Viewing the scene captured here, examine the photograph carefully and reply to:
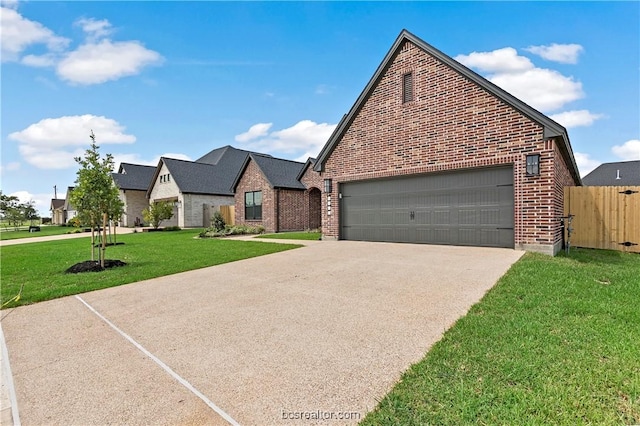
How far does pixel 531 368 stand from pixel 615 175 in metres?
41.2

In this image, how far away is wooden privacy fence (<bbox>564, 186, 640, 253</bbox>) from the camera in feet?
30.3

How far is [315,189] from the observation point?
21.0m

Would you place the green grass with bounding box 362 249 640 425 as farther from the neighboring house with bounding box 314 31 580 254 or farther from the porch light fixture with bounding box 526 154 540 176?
the neighboring house with bounding box 314 31 580 254

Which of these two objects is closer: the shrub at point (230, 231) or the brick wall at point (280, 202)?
the shrub at point (230, 231)

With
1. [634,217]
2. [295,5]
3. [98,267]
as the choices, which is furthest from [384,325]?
[295,5]

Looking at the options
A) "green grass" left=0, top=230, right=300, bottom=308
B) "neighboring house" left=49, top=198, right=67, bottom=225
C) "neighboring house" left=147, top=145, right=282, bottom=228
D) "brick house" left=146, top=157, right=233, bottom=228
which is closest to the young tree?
"green grass" left=0, top=230, right=300, bottom=308

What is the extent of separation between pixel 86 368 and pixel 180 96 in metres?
13.0

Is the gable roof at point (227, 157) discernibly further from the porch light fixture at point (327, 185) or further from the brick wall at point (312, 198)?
the porch light fixture at point (327, 185)

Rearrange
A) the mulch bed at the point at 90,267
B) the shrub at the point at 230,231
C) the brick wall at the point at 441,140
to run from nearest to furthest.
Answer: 1. the mulch bed at the point at 90,267
2. the brick wall at the point at 441,140
3. the shrub at the point at 230,231

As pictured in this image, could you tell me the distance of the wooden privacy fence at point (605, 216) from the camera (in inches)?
364

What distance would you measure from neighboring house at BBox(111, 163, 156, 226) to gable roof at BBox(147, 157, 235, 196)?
2.53 meters

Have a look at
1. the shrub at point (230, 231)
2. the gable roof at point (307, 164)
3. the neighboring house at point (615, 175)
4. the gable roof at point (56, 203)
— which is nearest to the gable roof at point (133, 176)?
the shrub at point (230, 231)

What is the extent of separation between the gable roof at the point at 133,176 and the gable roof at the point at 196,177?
2.75 m

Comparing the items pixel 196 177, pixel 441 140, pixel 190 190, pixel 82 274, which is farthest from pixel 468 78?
pixel 196 177
